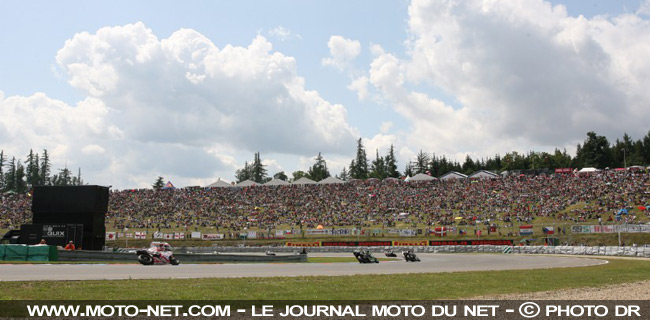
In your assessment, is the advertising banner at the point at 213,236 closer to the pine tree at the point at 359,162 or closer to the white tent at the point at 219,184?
the white tent at the point at 219,184

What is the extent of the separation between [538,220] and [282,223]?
33.1 meters

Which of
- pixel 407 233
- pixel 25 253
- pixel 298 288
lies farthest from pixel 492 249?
pixel 298 288

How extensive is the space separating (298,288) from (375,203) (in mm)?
66422

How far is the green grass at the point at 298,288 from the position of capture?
573 inches

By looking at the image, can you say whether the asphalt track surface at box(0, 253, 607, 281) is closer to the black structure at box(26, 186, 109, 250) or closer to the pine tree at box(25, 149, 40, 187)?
the black structure at box(26, 186, 109, 250)

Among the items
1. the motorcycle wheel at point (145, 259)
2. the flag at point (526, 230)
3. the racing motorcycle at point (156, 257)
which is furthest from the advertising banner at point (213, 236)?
the motorcycle wheel at point (145, 259)

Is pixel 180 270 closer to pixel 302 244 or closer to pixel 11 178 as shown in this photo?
pixel 302 244

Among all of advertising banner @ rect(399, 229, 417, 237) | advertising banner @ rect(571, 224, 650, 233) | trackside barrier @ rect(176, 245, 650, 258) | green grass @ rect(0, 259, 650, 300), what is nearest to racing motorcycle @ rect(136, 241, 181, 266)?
green grass @ rect(0, 259, 650, 300)

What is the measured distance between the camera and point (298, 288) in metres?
17.2

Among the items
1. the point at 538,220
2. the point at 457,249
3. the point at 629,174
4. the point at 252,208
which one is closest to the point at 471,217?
the point at 538,220

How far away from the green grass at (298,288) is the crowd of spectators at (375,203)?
47872mm

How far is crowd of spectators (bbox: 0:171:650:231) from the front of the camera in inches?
2726

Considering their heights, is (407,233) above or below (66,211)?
below

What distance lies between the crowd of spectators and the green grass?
47872 millimetres
